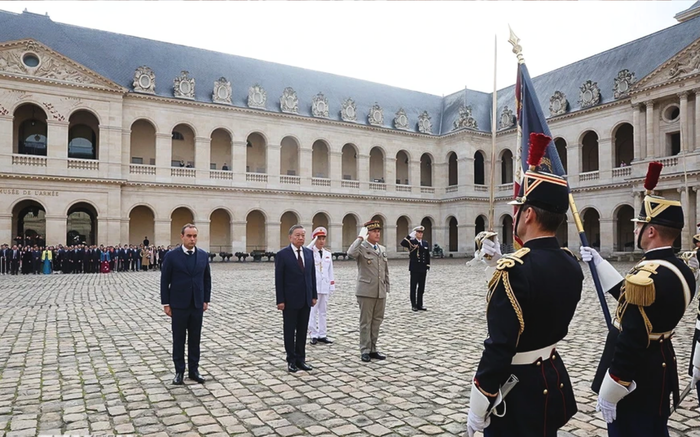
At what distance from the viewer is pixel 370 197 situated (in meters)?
39.1

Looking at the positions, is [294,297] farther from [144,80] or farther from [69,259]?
[144,80]

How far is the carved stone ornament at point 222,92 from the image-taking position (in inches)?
1339

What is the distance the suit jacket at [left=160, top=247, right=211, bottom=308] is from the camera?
623 cm

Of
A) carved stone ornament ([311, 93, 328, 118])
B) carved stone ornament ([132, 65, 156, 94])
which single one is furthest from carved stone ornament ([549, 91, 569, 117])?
carved stone ornament ([132, 65, 156, 94])

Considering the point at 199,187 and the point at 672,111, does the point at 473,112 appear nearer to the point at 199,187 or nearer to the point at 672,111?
the point at 672,111

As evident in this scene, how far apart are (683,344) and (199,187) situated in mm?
29393

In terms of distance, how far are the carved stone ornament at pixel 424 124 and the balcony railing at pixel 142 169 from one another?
21.4 m

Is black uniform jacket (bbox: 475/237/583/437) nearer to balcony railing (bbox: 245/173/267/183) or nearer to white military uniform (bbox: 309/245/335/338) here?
white military uniform (bbox: 309/245/335/338)

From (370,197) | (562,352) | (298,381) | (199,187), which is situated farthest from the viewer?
(370,197)

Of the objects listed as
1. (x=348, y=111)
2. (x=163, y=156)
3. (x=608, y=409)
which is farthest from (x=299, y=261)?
(x=348, y=111)

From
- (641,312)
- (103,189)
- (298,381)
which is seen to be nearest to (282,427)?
(298,381)

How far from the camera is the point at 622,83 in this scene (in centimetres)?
3222

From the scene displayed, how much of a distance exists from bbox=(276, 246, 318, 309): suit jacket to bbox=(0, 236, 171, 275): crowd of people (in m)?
19.6

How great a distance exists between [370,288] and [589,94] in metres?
32.6
